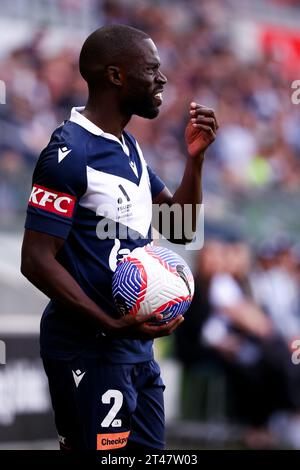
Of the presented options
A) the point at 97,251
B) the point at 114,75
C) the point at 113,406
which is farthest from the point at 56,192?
the point at 113,406

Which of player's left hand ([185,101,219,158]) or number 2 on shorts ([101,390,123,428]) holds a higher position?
player's left hand ([185,101,219,158])

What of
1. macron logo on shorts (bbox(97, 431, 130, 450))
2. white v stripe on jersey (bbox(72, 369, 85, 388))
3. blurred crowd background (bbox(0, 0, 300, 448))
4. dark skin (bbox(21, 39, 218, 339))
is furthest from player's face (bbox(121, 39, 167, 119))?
blurred crowd background (bbox(0, 0, 300, 448))

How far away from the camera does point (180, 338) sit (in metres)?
10.4

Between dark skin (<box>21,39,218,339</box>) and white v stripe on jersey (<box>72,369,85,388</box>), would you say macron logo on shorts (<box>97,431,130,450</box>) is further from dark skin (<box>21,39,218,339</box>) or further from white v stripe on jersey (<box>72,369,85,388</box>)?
dark skin (<box>21,39,218,339</box>)

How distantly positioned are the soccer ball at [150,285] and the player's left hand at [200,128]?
618 millimetres

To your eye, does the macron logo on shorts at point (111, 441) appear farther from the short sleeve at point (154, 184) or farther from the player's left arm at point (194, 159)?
the short sleeve at point (154, 184)

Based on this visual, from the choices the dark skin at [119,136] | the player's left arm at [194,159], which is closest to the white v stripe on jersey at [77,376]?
the dark skin at [119,136]

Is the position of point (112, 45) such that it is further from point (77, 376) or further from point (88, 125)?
point (77, 376)

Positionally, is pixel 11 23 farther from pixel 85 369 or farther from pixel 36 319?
pixel 85 369

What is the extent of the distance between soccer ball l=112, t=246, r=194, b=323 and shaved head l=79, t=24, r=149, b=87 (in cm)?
86

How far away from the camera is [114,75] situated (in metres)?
4.58

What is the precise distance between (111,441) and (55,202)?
1.09 meters

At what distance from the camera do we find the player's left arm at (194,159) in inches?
187

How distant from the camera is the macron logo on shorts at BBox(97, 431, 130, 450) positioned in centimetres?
447
